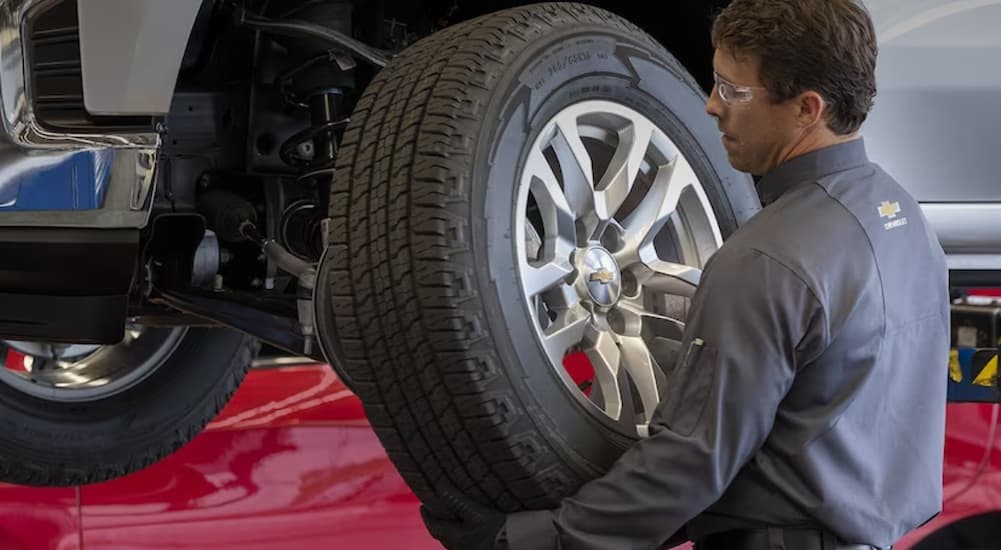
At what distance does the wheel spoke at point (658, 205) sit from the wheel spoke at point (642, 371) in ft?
0.53

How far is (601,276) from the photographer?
228 cm

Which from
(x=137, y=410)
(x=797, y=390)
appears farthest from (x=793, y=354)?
(x=137, y=410)

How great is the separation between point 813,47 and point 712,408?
0.54 m

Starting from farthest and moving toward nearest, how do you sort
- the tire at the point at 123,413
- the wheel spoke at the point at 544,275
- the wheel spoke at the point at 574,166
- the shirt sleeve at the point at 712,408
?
the tire at the point at 123,413, the wheel spoke at the point at 574,166, the wheel spoke at the point at 544,275, the shirt sleeve at the point at 712,408

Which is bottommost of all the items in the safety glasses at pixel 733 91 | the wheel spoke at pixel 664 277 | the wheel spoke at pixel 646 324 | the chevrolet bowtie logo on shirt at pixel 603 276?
the wheel spoke at pixel 646 324

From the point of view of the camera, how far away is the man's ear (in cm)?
199

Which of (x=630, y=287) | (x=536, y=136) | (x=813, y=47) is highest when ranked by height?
(x=813, y=47)

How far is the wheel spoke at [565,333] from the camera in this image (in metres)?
2.15

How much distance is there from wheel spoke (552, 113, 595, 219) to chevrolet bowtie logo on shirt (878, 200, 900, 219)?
0.49 m

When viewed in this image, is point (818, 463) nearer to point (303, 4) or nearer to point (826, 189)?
point (826, 189)

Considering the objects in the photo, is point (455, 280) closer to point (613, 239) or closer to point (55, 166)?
point (613, 239)

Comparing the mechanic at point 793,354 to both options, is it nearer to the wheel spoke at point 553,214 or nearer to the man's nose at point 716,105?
the man's nose at point 716,105

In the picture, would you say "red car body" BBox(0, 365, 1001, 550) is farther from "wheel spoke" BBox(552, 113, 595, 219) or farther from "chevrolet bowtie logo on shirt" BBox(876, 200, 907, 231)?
"chevrolet bowtie logo on shirt" BBox(876, 200, 907, 231)

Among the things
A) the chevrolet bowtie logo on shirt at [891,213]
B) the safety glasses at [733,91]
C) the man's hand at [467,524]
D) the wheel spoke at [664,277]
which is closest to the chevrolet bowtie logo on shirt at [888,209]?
the chevrolet bowtie logo on shirt at [891,213]
